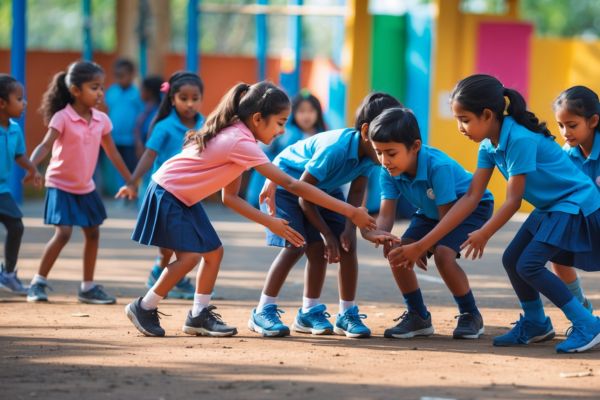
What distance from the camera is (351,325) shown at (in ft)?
20.5

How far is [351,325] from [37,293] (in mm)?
2446

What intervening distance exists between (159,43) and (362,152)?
13.3 meters

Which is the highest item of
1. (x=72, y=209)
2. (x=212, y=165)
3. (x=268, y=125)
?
(x=268, y=125)

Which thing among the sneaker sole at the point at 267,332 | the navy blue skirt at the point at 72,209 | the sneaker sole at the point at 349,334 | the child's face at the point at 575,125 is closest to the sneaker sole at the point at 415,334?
the sneaker sole at the point at 349,334

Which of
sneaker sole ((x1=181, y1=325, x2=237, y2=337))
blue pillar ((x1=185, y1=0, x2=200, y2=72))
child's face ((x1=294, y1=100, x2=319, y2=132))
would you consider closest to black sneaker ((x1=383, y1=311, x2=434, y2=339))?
sneaker sole ((x1=181, y1=325, x2=237, y2=337))

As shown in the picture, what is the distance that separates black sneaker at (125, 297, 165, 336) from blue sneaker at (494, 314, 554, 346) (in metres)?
1.87

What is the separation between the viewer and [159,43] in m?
18.9

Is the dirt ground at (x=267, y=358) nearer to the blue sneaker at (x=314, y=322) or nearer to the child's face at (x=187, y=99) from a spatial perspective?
the blue sneaker at (x=314, y=322)

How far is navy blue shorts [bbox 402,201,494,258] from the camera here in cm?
616

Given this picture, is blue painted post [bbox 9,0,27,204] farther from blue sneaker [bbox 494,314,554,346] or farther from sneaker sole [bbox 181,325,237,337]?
blue sneaker [bbox 494,314,554,346]

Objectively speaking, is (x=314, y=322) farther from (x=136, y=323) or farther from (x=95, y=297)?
(x=95, y=297)

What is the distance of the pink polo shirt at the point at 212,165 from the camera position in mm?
5852

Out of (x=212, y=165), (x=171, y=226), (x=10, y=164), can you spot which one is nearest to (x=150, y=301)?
(x=171, y=226)

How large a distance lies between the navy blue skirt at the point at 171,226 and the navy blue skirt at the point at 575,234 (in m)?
1.77
